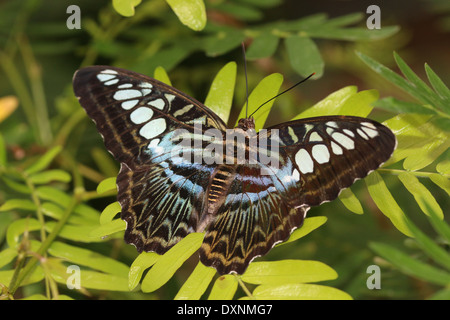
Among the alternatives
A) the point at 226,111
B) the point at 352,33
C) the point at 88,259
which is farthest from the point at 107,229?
the point at 352,33

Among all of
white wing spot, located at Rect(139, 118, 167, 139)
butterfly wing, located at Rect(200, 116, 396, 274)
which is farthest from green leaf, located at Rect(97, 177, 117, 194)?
butterfly wing, located at Rect(200, 116, 396, 274)

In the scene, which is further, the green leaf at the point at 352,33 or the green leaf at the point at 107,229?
the green leaf at the point at 352,33

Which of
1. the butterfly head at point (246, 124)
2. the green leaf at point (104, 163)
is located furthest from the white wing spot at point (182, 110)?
the green leaf at point (104, 163)

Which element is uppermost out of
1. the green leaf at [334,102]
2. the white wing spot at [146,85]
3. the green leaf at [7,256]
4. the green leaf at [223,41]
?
the green leaf at [223,41]

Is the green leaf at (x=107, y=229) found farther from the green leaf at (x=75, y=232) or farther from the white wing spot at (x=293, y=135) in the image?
the white wing spot at (x=293, y=135)

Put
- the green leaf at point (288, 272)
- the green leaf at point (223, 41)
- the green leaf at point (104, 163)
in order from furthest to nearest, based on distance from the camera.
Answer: the green leaf at point (104, 163), the green leaf at point (223, 41), the green leaf at point (288, 272)

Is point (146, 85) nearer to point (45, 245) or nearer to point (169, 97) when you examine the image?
point (169, 97)

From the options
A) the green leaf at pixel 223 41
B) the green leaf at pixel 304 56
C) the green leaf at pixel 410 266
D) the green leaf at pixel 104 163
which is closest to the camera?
the green leaf at pixel 410 266

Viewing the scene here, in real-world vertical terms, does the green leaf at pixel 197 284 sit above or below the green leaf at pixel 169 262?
below
